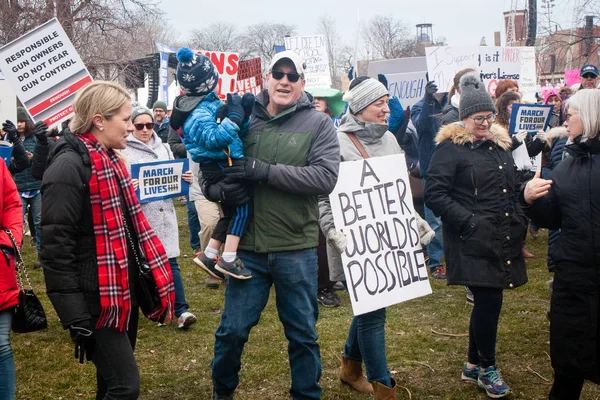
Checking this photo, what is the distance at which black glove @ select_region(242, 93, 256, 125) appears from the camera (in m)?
3.97

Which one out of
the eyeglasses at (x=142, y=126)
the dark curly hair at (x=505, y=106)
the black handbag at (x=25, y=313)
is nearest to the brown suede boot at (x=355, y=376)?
the black handbag at (x=25, y=313)

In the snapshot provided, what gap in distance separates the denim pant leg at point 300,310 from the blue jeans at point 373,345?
1.34 feet

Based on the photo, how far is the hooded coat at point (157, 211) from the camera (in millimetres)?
6277

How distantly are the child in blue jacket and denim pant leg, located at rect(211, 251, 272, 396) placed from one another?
86 millimetres

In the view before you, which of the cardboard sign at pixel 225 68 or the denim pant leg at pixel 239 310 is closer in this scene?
the denim pant leg at pixel 239 310

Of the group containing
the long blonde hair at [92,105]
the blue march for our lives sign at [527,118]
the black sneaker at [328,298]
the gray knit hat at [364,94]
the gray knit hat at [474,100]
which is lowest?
the black sneaker at [328,298]

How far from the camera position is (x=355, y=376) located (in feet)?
16.3

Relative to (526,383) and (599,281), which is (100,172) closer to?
(599,281)

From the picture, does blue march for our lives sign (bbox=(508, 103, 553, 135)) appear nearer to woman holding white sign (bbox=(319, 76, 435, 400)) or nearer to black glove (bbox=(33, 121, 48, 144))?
woman holding white sign (bbox=(319, 76, 435, 400))

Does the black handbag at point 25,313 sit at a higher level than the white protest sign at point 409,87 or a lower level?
lower

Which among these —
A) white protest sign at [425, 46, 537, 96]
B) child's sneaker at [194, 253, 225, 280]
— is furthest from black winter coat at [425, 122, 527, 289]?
white protest sign at [425, 46, 537, 96]

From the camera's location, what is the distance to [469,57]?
35.3 ft

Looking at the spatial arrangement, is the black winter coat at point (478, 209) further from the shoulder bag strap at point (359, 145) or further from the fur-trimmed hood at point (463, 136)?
the shoulder bag strap at point (359, 145)

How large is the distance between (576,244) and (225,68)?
→ 8.28 metres
